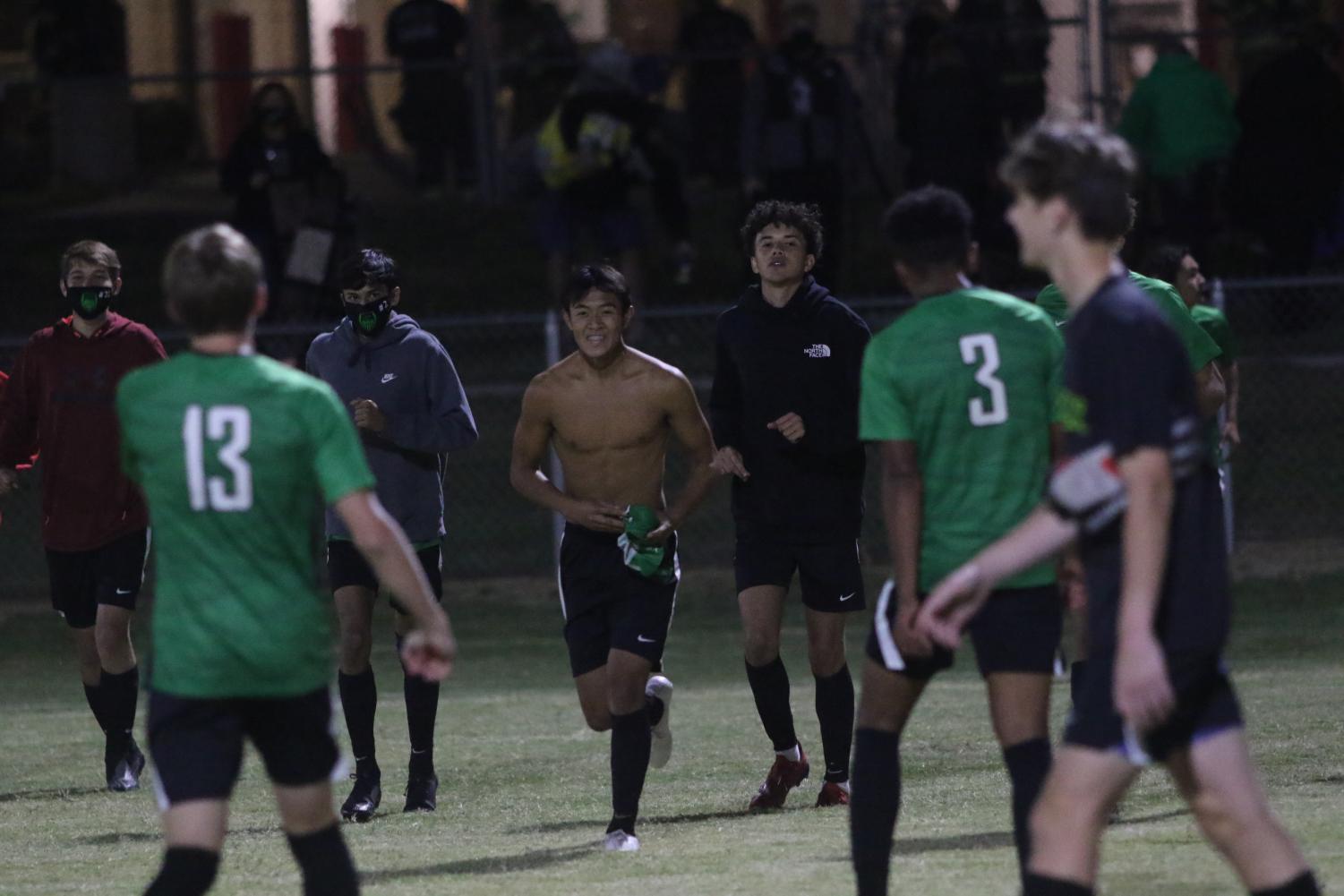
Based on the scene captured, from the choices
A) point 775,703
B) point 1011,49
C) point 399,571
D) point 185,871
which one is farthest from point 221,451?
point 1011,49

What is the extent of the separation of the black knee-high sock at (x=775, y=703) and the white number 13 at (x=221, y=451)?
390 centimetres

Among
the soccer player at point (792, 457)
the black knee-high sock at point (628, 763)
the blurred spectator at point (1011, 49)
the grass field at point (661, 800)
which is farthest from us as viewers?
the blurred spectator at point (1011, 49)

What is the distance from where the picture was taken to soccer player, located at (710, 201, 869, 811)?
27.9 feet

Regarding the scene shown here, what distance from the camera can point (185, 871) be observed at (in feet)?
16.4

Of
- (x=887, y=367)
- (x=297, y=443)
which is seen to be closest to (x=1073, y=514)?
(x=887, y=367)

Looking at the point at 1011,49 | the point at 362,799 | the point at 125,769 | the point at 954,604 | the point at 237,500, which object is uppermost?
the point at 1011,49

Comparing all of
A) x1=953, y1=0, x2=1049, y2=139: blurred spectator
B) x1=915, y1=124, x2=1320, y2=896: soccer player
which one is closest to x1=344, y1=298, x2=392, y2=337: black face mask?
x1=915, y1=124, x2=1320, y2=896: soccer player

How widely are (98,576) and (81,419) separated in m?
0.65

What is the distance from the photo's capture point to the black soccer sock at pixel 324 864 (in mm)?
5086

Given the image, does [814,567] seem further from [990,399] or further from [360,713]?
[990,399]

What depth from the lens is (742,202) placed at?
1841 cm

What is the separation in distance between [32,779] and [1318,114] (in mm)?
11669

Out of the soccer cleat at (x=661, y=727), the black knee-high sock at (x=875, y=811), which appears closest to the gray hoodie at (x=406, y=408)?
the soccer cleat at (x=661, y=727)

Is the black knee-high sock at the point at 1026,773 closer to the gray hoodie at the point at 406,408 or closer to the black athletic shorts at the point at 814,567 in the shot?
the black athletic shorts at the point at 814,567
